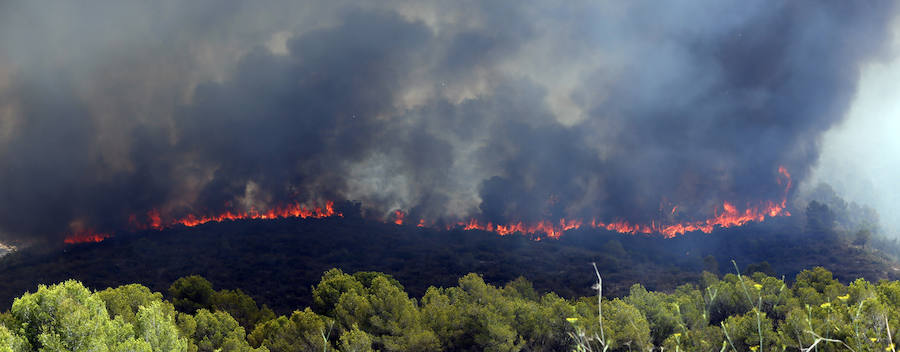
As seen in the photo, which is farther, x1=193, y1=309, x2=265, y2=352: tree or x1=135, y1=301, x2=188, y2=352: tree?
x1=193, y1=309, x2=265, y2=352: tree

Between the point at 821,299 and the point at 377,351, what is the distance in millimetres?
62661

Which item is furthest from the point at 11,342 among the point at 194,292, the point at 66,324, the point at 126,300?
the point at 194,292

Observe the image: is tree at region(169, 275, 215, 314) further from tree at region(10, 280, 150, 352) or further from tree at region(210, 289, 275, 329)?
tree at region(10, 280, 150, 352)

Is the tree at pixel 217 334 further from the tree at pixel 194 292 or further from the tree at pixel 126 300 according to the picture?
the tree at pixel 194 292

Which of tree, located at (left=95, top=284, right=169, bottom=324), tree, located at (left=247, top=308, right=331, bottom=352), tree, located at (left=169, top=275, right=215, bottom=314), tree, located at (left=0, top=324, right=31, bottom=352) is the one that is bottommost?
tree, located at (left=0, top=324, right=31, bottom=352)

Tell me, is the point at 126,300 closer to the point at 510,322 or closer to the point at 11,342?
the point at 11,342

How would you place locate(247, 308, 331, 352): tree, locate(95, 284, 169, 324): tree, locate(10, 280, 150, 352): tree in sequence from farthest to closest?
locate(247, 308, 331, 352): tree → locate(95, 284, 169, 324): tree → locate(10, 280, 150, 352): tree

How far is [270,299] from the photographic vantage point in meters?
200

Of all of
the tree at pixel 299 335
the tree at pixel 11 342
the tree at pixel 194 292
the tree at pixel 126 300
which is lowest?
the tree at pixel 11 342

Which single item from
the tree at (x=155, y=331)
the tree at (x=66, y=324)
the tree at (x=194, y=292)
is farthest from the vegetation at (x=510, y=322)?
the tree at (x=194, y=292)

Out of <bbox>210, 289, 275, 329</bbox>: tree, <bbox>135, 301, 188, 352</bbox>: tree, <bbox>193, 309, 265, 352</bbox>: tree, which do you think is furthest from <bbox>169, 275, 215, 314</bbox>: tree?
<bbox>135, 301, 188, 352</bbox>: tree

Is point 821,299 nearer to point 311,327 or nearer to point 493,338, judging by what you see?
point 493,338

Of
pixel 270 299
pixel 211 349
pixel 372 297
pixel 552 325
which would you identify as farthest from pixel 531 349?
pixel 270 299

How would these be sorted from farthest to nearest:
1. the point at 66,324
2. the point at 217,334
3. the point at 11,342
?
the point at 217,334 < the point at 66,324 < the point at 11,342
